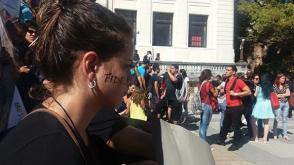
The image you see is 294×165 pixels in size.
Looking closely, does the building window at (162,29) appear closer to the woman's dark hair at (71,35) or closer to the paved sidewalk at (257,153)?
the paved sidewalk at (257,153)

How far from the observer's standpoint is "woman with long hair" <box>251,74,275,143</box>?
11.1 m

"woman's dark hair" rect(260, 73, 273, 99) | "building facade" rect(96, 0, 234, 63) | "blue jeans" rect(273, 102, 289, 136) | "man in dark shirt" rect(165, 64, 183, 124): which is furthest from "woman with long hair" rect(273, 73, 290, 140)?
"building facade" rect(96, 0, 234, 63)

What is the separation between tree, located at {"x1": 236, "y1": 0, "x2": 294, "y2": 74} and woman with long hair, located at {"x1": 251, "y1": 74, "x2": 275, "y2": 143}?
21.9 m

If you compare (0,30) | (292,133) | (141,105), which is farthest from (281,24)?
(0,30)

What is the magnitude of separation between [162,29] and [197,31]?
9.43ft

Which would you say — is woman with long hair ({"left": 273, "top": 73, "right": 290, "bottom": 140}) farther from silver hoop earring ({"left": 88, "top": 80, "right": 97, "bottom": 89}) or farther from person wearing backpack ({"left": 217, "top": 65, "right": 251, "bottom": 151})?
silver hoop earring ({"left": 88, "top": 80, "right": 97, "bottom": 89})

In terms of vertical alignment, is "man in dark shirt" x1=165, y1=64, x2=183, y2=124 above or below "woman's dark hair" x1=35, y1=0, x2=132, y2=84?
below

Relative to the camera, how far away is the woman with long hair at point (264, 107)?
11.1m

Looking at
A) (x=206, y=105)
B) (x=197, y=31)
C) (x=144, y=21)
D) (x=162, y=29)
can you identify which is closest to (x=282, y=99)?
(x=206, y=105)

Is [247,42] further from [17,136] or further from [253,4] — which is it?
[17,136]

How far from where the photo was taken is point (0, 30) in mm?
2156

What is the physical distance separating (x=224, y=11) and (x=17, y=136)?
3662 cm

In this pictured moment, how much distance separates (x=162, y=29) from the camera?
35.7 m

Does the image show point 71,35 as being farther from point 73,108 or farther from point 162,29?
point 162,29
